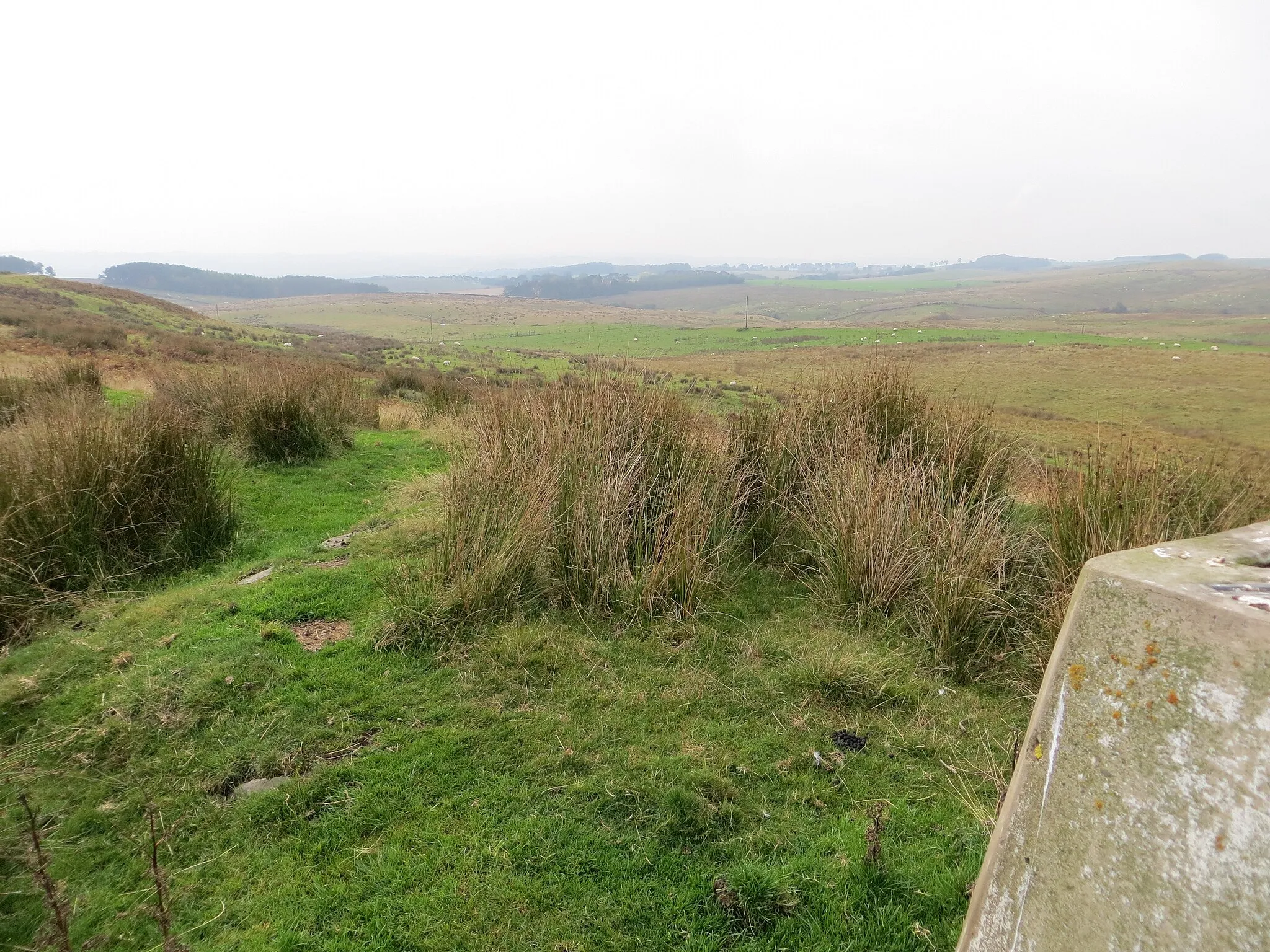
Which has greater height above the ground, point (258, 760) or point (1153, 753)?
point (1153, 753)

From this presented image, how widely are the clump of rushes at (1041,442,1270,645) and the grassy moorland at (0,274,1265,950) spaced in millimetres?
36

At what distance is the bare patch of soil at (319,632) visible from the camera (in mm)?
4062

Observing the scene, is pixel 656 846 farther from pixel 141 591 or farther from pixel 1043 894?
pixel 141 591

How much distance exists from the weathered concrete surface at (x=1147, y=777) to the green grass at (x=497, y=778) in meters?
1.34

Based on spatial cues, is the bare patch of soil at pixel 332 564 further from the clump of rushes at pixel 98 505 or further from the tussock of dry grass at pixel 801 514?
the clump of rushes at pixel 98 505

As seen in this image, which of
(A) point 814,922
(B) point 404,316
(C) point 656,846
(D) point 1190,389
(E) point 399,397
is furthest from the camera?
A: (B) point 404,316

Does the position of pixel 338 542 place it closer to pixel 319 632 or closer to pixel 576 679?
pixel 319 632

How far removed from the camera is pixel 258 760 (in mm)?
2980

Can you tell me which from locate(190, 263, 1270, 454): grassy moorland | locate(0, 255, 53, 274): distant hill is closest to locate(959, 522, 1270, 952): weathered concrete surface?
locate(190, 263, 1270, 454): grassy moorland

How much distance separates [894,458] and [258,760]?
192 inches

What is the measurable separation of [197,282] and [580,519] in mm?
208975

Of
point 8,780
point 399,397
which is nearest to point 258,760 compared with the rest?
point 8,780

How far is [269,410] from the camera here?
8.05 metres

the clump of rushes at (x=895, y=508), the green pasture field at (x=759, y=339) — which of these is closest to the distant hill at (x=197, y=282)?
the green pasture field at (x=759, y=339)
